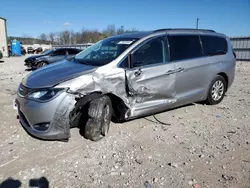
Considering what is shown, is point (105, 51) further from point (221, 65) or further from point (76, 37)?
point (76, 37)

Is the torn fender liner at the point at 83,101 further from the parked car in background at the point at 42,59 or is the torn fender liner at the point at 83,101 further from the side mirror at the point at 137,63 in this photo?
the parked car in background at the point at 42,59

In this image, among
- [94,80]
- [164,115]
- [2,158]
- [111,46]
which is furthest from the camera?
[164,115]

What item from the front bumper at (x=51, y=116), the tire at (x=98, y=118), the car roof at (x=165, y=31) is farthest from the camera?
the car roof at (x=165, y=31)

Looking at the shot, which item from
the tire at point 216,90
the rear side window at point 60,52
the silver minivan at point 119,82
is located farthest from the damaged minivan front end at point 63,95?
the rear side window at point 60,52

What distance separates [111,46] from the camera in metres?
4.05

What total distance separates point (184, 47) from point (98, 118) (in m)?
2.45

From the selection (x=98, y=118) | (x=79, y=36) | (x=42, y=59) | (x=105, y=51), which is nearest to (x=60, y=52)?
(x=42, y=59)

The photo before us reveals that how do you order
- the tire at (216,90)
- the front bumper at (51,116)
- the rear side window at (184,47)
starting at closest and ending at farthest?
the front bumper at (51,116) < the rear side window at (184,47) < the tire at (216,90)

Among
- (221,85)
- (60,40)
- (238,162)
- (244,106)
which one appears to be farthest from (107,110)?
(60,40)

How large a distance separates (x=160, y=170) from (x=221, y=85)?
341 cm

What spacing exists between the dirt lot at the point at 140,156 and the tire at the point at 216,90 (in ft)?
2.79

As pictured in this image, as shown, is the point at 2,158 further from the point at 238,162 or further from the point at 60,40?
the point at 60,40

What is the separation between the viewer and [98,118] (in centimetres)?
318

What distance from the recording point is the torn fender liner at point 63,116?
291cm
